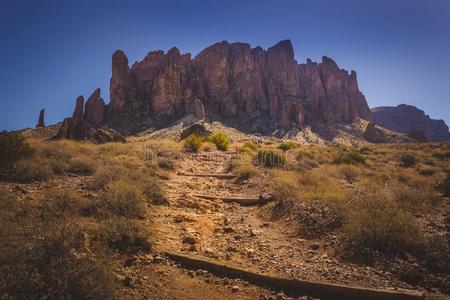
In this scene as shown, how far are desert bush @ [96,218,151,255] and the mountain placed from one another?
636 feet

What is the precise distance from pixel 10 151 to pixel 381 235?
10.4m

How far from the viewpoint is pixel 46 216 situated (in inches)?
211

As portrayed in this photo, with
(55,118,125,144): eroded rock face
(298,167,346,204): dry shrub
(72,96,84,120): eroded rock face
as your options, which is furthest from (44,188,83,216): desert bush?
(72,96,84,120): eroded rock face

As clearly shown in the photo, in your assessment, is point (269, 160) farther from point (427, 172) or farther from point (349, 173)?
point (427, 172)

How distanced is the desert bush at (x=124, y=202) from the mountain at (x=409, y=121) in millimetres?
192555

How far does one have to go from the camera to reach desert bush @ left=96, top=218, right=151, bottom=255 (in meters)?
5.02

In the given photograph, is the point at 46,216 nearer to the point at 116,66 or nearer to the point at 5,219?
the point at 5,219

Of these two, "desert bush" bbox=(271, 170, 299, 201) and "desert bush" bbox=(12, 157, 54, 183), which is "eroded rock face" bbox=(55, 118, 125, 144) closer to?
"desert bush" bbox=(12, 157, 54, 183)

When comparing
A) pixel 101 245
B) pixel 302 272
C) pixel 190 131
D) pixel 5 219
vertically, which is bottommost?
pixel 302 272

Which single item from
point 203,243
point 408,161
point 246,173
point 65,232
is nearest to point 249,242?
point 203,243

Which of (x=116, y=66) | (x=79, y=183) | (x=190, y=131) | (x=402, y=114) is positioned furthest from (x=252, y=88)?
(x=402, y=114)

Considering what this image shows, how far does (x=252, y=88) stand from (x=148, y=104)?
123 feet

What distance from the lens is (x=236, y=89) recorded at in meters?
109

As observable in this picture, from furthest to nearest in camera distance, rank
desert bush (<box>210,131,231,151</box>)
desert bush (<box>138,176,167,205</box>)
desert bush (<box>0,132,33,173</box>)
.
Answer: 1. desert bush (<box>210,131,231,151</box>)
2. desert bush (<box>0,132,33,173</box>)
3. desert bush (<box>138,176,167,205</box>)
